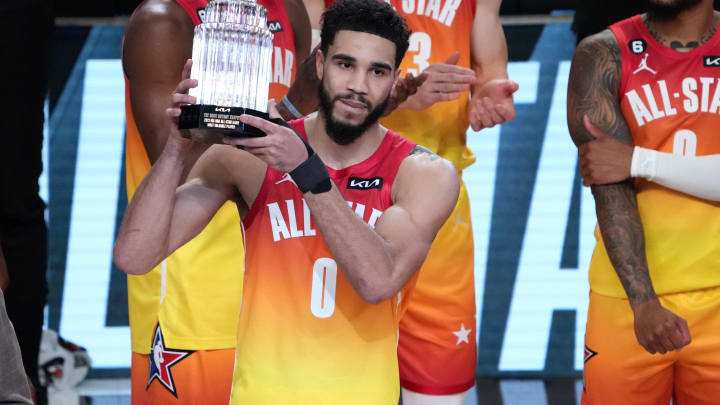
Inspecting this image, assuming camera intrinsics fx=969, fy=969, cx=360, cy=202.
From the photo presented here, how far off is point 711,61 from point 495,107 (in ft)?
2.43

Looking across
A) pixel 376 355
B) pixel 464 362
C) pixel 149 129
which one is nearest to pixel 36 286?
pixel 149 129

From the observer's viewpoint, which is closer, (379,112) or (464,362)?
(379,112)

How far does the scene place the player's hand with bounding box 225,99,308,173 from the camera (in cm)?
223

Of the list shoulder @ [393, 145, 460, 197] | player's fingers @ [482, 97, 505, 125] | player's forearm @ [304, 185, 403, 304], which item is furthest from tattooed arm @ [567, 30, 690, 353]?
player's forearm @ [304, 185, 403, 304]

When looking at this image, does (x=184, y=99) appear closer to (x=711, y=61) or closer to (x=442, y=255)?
(x=442, y=255)

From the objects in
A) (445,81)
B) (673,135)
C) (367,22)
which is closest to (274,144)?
(367,22)

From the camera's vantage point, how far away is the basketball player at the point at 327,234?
8.03 feet

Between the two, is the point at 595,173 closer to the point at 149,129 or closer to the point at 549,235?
the point at 149,129

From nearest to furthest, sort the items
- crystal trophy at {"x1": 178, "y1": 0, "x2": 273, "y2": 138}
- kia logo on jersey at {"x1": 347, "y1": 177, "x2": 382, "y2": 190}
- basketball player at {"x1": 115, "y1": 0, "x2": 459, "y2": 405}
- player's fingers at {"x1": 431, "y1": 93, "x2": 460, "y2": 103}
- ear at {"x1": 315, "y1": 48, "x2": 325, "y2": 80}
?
crystal trophy at {"x1": 178, "y1": 0, "x2": 273, "y2": 138} < basketball player at {"x1": 115, "y1": 0, "x2": 459, "y2": 405} < kia logo on jersey at {"x1": 347, "y1": 177, "x2": 382, "y2": 190} < ear at {"x1": 315, "y1": 48, "x2": 325, "y2": 80} < player's fingers at {"x1": 431, "y1": 93, "x2": 460, "y2": 103}

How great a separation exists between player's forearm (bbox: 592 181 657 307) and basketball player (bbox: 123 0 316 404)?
3.42 ft

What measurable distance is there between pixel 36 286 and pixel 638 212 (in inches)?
104

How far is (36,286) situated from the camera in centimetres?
436

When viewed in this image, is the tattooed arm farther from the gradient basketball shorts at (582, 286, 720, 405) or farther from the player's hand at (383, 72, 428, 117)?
the player's hand at (383, 72, 428, 117)

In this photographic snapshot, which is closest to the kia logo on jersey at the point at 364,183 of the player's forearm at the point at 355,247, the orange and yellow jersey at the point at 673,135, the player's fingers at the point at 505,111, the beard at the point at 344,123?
the beard at the point at 344,123
